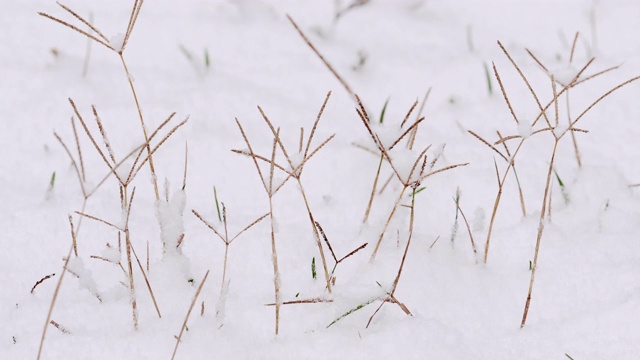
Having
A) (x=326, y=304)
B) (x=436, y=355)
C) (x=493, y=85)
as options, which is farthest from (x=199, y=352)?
(x=493, y=85)

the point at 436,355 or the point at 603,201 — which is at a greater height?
the point at 603,201

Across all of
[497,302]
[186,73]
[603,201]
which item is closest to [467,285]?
[497,302]

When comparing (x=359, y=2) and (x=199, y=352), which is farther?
(x=359, y=2)

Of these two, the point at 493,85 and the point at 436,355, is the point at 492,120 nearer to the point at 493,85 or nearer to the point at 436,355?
the point at 493,85

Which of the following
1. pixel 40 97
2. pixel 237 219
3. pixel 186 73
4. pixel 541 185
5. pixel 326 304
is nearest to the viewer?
pixel 326 304

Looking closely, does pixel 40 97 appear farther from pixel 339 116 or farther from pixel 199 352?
pixel 199 352

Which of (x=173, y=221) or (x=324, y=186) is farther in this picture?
(x=324, y=186)

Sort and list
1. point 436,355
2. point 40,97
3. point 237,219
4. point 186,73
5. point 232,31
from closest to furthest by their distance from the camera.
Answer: point 436,355, point 237,219, point 40,97, point 186,73, point 232,31

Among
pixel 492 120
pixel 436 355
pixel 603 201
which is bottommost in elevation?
pixel 436 355
